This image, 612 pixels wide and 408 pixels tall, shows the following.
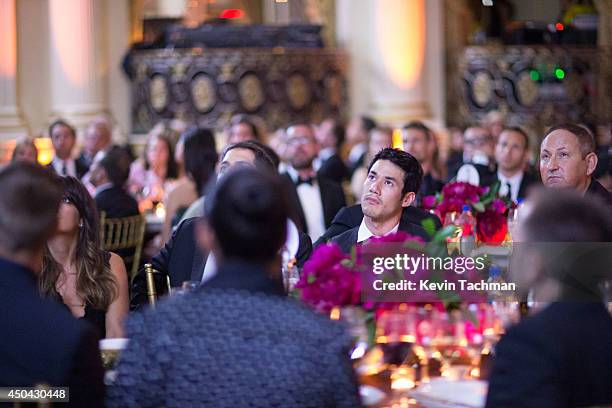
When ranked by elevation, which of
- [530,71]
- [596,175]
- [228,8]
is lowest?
[596,175]

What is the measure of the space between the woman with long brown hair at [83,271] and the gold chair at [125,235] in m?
2.65

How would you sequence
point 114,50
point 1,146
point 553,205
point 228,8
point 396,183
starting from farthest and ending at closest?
point 228,8, point 114,50, point 1,146, point 396,183, point 553,205

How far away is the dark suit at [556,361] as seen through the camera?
7.97 ft

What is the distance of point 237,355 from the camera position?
2465mm

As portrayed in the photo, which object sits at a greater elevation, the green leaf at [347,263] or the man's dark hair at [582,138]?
the man's dark hair at [582,138]

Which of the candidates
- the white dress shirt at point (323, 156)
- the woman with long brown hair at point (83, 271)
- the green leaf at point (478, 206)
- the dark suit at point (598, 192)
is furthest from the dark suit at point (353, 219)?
the white dress shirt at point (323, 156)

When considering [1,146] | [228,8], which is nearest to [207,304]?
[1,146]

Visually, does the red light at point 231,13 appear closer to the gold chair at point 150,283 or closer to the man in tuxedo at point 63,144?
the man in tuxedo at point 63,144

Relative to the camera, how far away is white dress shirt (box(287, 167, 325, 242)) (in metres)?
7.36

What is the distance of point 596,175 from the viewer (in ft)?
29.0

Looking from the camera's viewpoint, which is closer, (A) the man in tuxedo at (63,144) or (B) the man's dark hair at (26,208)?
(B) the man's dark hair at (26,208)

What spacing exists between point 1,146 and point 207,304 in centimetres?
1116

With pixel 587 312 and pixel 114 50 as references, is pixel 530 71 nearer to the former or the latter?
pixel 114 50

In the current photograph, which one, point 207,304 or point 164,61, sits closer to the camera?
point 207,304
